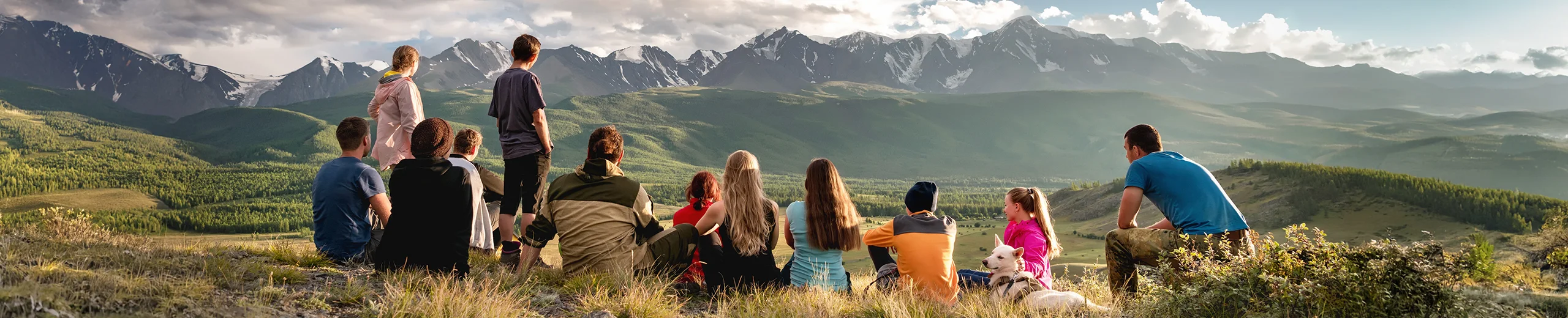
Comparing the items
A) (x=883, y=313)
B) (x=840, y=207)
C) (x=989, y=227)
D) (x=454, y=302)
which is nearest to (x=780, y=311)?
(x=883, y=313)

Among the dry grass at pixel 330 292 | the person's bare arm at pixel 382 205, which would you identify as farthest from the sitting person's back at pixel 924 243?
the person's bare arm at pixel 382 205

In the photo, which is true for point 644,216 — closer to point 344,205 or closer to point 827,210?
point 827,210

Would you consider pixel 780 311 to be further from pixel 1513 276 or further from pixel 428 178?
pixel 1513 276

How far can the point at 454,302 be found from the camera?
521cm

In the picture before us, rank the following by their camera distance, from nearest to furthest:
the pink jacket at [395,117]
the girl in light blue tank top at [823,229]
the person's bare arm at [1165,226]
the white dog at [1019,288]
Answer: the white dog at [1019,288] < the girl in light blue tank top at [823,229] < the person's bare arm at [1165,226] < the pink jacket at [395,117]

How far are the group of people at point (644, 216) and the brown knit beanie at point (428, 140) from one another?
1cm

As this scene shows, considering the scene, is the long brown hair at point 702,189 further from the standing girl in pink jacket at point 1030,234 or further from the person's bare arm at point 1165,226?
the person's bare arm at point 1165,226

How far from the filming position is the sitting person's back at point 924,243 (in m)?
6.78

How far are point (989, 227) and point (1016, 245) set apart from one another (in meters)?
90.6

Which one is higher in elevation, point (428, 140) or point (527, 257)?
point (428, 140)

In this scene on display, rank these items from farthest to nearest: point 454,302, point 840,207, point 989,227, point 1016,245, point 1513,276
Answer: point 989,227, point 1513,276, point 1016,245, point 840,207, point 454,302

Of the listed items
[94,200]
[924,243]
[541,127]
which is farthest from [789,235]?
[94,200]

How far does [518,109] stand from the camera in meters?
7.62

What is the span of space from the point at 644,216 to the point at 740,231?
2.92 feet
